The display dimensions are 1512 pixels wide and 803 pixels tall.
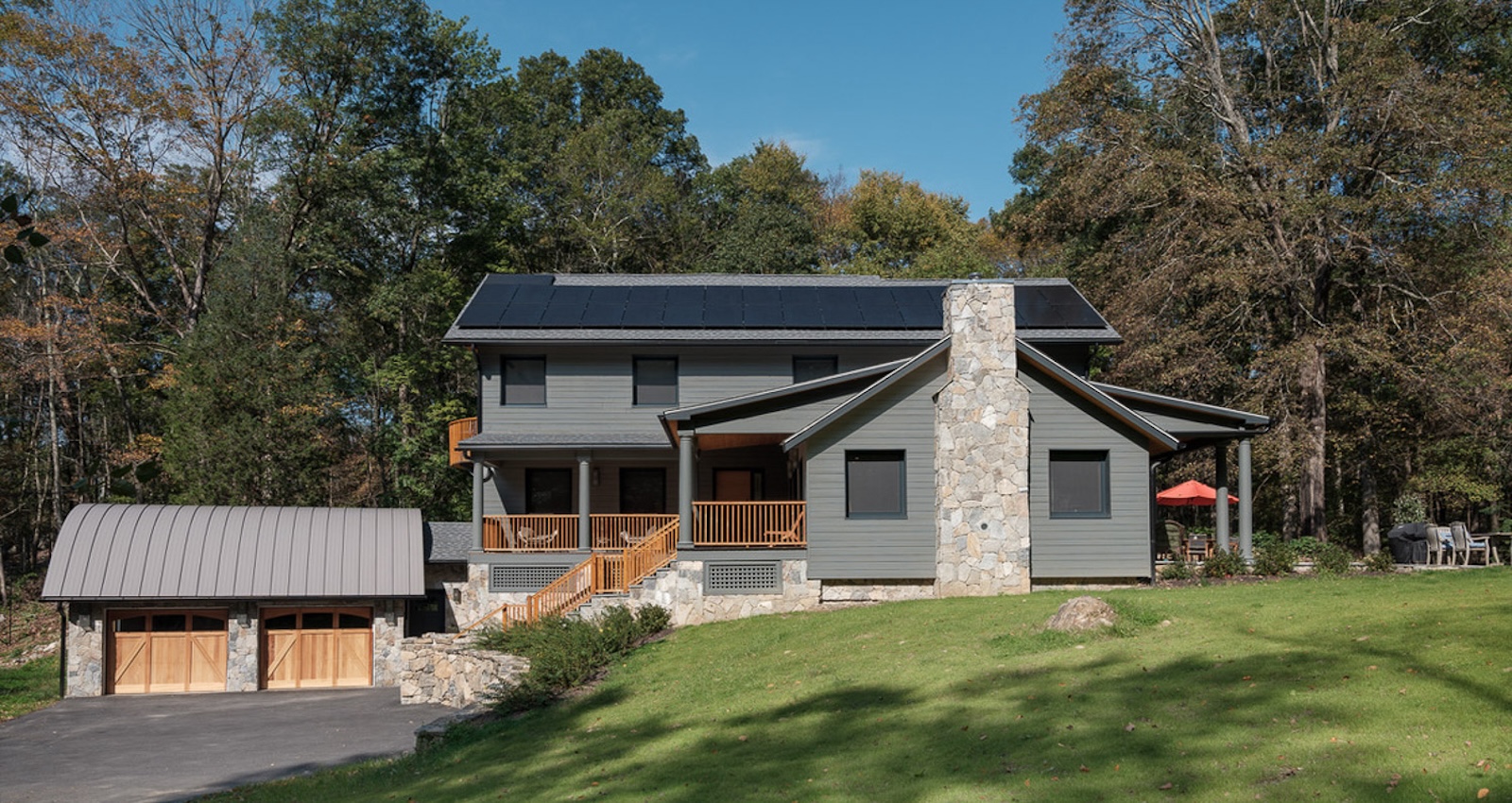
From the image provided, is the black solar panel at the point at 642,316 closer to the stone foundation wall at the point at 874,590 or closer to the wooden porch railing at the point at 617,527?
the wooden porch railing at the point at 617,527

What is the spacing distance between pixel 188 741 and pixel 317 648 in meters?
7.00

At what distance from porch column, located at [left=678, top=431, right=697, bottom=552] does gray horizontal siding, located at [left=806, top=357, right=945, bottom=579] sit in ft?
7.78

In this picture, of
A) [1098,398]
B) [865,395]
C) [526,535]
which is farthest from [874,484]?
[526,535]

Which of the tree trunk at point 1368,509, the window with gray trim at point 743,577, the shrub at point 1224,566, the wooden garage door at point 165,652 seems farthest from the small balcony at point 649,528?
the tree trunk at point 1368,509

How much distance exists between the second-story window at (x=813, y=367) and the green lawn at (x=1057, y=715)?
1230cm

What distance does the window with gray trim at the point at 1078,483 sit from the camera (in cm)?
2217

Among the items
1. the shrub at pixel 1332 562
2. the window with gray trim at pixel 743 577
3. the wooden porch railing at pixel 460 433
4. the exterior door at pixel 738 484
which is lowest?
the window with gray trim at pixel 743 577

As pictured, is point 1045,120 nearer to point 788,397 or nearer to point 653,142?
point 788,397

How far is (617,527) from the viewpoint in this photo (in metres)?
28.8

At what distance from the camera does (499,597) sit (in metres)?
27.8

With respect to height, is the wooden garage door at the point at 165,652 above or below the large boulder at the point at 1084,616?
below

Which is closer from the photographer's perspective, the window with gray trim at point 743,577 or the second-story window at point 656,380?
the window with gray trim at point 743,577

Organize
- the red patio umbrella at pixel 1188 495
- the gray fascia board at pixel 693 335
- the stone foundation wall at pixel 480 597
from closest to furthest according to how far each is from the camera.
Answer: the stone foundation wall at pixel 480 597 < the gray fascia board at pixel 693 335 < the red patio umbrella at pixel 1188 495

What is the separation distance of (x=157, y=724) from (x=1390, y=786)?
68.8ft
